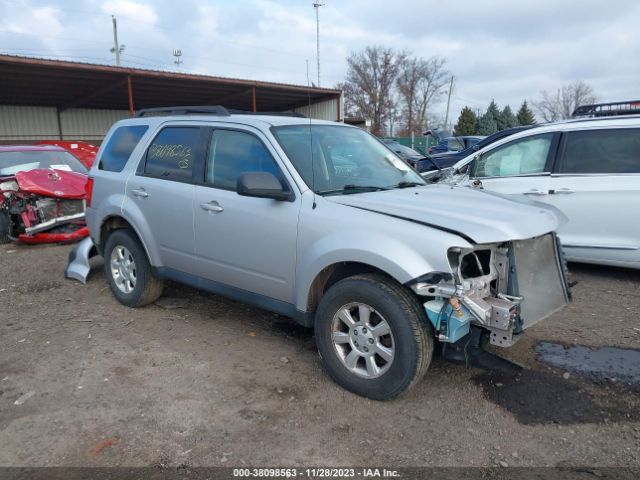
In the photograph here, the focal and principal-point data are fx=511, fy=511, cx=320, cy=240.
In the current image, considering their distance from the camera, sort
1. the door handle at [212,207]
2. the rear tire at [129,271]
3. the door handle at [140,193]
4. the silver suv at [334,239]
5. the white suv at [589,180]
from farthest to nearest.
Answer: the white suv at [589,180] → the rear tire at [129,271] → the door handle at [140,193] → the door handle at [212,207] → the silver suv at [334,239]

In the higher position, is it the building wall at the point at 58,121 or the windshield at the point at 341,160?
the building wall at the point at 58,121

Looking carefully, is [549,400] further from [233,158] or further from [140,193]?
[140,193]

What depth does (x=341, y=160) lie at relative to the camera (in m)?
4.26

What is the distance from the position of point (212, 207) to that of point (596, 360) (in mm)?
3251

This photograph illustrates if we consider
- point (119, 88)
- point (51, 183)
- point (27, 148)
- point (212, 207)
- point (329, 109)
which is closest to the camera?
point (212, 207)

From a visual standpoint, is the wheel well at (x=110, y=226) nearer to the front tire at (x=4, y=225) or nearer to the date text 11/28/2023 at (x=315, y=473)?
the date text 11/28/2023 at (x=315, y=473)

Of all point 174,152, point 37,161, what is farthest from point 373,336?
→ point 37,161

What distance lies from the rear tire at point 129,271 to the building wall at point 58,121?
818 inches

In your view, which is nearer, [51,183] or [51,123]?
[51,183]

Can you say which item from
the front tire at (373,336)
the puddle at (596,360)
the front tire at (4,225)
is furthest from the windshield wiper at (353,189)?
the front tire at (4,225)

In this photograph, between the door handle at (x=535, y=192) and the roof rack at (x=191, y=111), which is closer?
the roof rack at (x=191, y=111)

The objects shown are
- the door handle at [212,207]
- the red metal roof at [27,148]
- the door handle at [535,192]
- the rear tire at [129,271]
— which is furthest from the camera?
the red metal roof at [27,148]

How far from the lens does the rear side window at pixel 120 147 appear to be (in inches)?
205

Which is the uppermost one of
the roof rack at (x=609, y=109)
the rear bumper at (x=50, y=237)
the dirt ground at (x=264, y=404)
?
the roof rack at (x=609, y=109)
